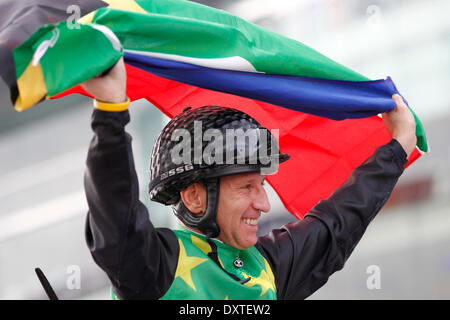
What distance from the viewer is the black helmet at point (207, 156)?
2100 mm

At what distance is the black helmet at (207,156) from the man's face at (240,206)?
0.11ft

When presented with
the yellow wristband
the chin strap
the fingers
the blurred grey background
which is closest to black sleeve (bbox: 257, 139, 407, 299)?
the fingers

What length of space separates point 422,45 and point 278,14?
3.82ft

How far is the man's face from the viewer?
215cm

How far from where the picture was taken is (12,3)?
6.32 feet

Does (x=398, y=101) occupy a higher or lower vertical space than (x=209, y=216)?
higher

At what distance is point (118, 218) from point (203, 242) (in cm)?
49

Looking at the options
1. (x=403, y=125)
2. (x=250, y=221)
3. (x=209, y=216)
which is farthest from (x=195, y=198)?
(x=403, y=125)

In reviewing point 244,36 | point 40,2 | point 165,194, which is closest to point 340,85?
point 244,36

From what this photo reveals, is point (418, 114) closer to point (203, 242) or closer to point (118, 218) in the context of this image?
point (203, 242)

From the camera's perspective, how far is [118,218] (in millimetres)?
1735
